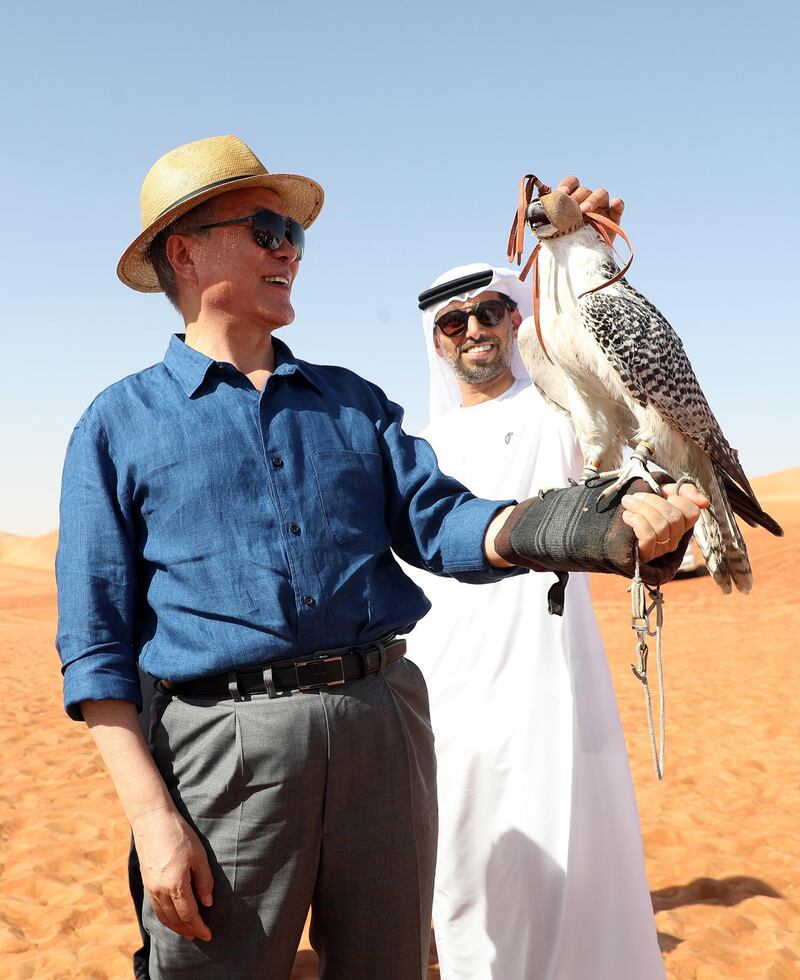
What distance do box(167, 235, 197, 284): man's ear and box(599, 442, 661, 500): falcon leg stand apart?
97 cm

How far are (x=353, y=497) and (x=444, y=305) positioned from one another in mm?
1842

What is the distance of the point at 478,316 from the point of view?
10.6 ft

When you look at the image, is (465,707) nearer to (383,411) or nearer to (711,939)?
(383,411)

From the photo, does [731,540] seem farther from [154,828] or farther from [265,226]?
[154,828]

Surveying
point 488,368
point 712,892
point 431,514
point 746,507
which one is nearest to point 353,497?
point 431,514

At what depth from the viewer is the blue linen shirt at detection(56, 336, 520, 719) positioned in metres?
1.54

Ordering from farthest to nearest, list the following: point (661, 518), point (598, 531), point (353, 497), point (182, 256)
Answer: point (182, 256)
point (353, 497)
point (598, 531)
point (661, 518)

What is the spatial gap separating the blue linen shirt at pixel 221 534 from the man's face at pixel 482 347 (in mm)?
1559

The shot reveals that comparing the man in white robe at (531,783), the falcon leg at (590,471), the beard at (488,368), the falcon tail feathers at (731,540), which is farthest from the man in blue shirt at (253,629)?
the beard at (488,368)

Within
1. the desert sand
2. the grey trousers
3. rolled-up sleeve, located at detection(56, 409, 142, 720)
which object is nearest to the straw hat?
rolled-up sleeve, located at detection(56, 409, 142, 720)

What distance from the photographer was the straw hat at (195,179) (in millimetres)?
1764

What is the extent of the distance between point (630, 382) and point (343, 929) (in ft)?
4.33

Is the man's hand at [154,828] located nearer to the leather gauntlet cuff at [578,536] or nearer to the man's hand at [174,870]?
the man's hand at [174,870]

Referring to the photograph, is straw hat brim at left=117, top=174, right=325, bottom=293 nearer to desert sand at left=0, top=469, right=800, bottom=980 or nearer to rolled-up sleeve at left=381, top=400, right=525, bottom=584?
rolled-up sleeve at left=381, top=400, right=525, bottom=584
